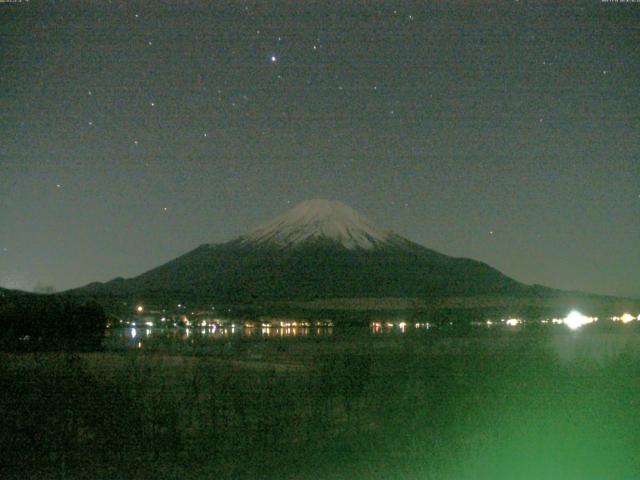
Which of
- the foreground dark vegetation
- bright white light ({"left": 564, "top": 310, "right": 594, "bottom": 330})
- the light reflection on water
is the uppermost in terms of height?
bright white light ({"left": 564, "top": 310, "right": 594, "bottom": 330})

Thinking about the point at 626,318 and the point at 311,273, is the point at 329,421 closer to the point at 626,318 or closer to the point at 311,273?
the point at 626,318

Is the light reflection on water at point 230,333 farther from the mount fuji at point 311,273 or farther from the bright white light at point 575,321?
the mount fuji at point 311,273

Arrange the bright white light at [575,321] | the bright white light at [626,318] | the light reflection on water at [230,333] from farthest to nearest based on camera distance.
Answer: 1. the bright white light at [626,318]
2. the bright white light at [575,321]
3. the light reflection on water at [230,333]

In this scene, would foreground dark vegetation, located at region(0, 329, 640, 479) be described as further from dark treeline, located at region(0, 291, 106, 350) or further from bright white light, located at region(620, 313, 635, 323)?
bright white light, located at region(620, 313, 635, 323)

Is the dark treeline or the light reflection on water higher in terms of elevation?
the dark treeline

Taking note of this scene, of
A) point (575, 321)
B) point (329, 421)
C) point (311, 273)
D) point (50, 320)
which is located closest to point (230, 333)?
point (50, 320)

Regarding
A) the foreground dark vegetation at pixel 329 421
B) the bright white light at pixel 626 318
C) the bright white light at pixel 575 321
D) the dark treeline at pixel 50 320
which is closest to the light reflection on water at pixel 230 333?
the dark treeline at pixel 50 320

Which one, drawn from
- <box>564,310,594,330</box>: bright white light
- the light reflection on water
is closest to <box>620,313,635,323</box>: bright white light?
<box>564,310,594,330</box>: bright white light

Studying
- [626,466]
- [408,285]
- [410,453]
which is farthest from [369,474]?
[408,285]

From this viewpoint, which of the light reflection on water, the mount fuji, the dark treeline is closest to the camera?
the dark treeline
